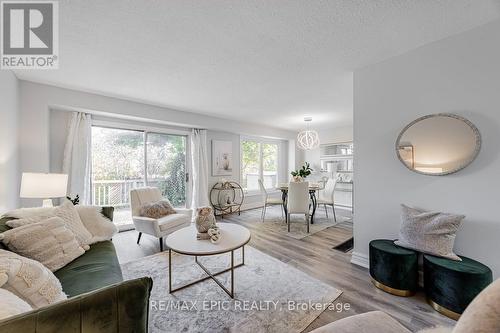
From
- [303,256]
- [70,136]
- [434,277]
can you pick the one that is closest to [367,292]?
[434,277]

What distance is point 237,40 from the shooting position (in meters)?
1.88

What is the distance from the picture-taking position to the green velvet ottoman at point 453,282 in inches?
59.3

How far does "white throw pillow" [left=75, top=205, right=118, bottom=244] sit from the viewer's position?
2033 millimetres

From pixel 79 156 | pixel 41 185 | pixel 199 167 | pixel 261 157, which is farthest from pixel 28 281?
pixel 261 157

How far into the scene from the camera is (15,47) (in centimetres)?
195

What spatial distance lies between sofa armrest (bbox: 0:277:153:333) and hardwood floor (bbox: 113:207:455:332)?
134 centimetres

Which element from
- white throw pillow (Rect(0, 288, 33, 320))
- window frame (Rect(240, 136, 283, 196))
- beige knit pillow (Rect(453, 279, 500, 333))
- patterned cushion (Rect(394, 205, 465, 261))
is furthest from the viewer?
window frame (Rect(240, 136, 283, 196))

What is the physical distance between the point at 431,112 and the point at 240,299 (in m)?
2.51

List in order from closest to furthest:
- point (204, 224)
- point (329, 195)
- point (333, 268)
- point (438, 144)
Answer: point (438, 144) < point (204, 224) < point (333, 268) < point (329, 195)

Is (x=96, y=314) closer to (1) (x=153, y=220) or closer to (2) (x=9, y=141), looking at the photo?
(1) (x=153, y=220)

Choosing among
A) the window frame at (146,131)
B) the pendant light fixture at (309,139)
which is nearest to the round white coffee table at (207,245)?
the window frame at (146,131)

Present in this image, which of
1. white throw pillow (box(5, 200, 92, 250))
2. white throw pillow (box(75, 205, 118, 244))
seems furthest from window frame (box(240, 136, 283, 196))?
white throw pillow (box(5, 200, 92, 250))

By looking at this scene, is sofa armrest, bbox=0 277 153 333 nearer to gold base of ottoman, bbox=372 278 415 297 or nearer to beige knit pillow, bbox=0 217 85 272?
beige knit pillow, bbox=0 217 85 272

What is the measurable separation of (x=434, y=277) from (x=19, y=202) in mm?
4657
